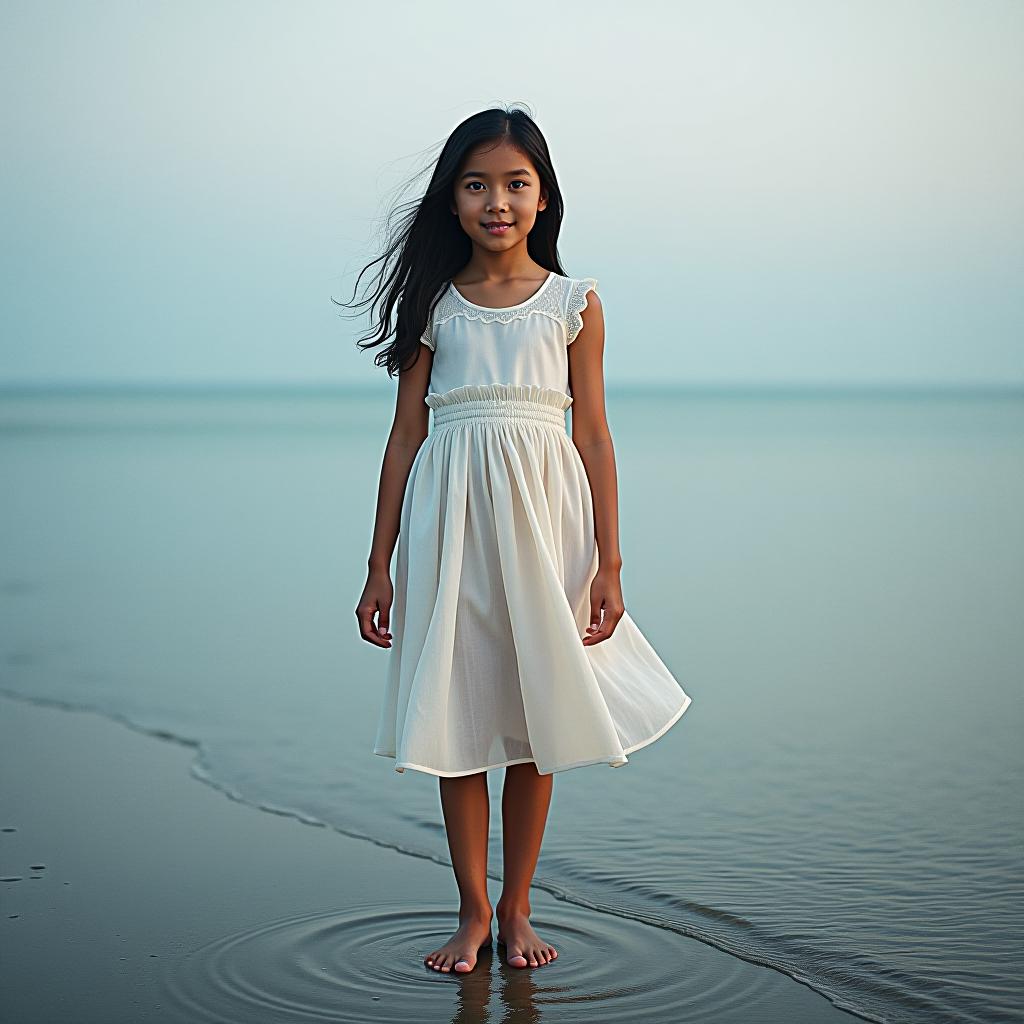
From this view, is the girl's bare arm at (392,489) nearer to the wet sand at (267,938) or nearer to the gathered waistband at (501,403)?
the gathered waistband at (501,403)

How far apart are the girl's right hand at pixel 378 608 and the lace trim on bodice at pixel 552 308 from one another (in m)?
0.49

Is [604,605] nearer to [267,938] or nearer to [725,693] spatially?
[267,938]

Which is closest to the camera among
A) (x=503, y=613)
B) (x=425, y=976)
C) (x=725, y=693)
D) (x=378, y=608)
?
(x=425, y=976)

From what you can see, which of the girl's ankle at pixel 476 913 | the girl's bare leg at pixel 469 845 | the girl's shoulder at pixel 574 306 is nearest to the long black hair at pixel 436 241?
the girl's shoulder at pixel 574 306

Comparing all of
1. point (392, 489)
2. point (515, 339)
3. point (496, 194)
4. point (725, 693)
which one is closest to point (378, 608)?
point (392, 489)

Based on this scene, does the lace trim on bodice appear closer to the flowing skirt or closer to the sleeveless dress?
the sleeveless dress

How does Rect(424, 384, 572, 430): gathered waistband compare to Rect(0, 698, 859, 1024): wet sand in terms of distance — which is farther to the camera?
Rect(424, 384, 572, 430): gathered waistband

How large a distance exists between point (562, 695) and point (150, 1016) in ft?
2.76

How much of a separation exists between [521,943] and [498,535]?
719 mm

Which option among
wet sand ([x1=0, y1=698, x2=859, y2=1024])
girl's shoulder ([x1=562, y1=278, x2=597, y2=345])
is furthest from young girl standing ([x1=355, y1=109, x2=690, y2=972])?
wet sand ([x1=0, y1=698, x2=859, y2=1024])

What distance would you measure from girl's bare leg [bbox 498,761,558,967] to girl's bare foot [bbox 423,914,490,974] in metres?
0.05

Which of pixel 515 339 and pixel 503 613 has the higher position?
pixel 515 339

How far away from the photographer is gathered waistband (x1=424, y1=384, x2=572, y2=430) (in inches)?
106

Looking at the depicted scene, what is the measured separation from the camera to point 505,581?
8.55ft
